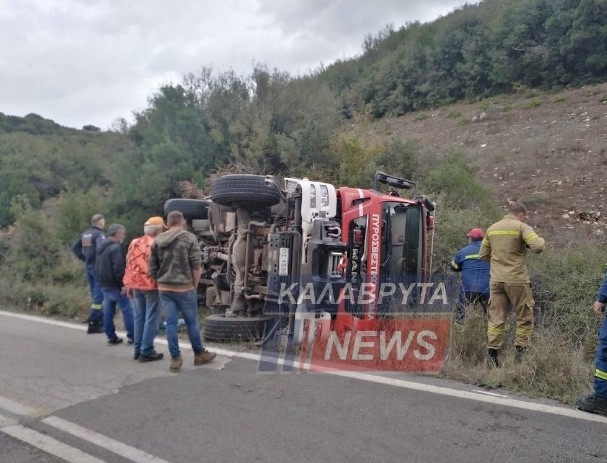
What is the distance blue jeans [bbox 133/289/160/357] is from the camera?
620cm

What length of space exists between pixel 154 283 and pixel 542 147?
14921 millimetres

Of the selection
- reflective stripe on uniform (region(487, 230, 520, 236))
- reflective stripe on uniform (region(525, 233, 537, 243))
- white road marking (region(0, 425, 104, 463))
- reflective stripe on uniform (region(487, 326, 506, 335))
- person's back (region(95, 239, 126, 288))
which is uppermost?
reflective stripe on uniform (region(487, 230, 520, 236))

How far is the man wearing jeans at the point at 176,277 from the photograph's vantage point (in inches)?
226

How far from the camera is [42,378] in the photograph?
564cm

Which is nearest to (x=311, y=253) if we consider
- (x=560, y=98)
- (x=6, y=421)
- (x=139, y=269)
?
(x=139, y=269)

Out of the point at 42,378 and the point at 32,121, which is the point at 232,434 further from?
the point at 32,121

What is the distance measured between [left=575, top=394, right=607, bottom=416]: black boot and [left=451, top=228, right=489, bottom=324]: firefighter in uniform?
2.44m

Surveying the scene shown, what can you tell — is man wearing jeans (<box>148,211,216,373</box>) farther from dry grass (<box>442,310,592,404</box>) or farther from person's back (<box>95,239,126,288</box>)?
dry grass (<box>442,310,592,404</box>)

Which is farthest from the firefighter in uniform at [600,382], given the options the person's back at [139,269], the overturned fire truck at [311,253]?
the person's back at [139,269]

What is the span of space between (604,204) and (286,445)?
1144 centimetres

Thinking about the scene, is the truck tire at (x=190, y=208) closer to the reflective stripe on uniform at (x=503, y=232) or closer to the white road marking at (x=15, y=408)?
the white road marking at (x=15, y=408)

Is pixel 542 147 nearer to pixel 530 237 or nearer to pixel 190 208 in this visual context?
pixel 190 208

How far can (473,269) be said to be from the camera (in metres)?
6.98

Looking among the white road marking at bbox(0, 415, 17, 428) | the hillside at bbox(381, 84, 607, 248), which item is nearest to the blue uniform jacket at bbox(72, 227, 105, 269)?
the white road marking at bbox(0, 415, 17, 428)
